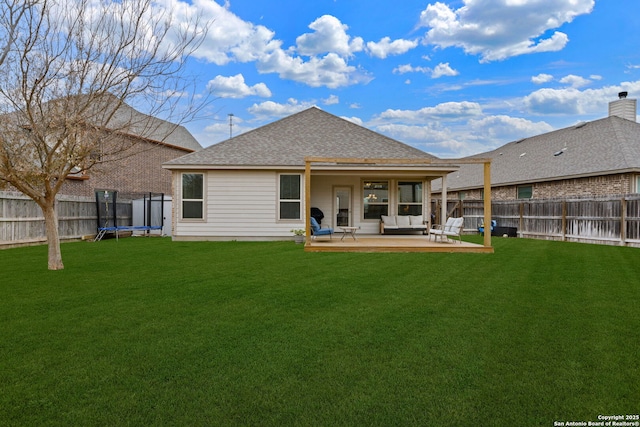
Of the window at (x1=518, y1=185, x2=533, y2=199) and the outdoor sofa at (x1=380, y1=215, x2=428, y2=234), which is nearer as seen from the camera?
the outdoor sofa at (x1=380, y1=215, x2=428, y2=234)

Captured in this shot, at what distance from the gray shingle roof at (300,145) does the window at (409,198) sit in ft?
4.78

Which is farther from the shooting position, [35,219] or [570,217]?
[570,217]

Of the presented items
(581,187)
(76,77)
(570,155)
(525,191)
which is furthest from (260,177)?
(570,155)

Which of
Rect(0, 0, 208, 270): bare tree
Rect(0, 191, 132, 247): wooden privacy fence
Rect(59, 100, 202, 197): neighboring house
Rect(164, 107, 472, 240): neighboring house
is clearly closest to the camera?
Rect(0, 0, 208, 270): bare tree

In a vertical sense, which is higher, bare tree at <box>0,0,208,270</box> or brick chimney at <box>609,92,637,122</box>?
brick chimney at <box>609,92,637,122</box>

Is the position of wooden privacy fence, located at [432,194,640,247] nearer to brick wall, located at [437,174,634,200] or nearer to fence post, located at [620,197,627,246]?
fence post, located at [620,197,627,246]

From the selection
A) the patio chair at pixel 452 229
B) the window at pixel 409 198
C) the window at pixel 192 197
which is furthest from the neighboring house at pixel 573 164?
the window at pixel 192 197

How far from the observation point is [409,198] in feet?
53.2

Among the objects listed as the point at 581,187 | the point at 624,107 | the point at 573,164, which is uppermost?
the point at 624,107

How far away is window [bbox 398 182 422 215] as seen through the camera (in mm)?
16172

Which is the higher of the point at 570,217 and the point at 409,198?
the point at 409,198

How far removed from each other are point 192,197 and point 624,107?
2097 cm

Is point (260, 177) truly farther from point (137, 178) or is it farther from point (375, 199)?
point (137, 178)

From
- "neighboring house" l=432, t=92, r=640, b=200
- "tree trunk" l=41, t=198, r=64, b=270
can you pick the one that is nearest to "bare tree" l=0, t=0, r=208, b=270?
"tree trunk" l=41, t=198, r=64, b=270
